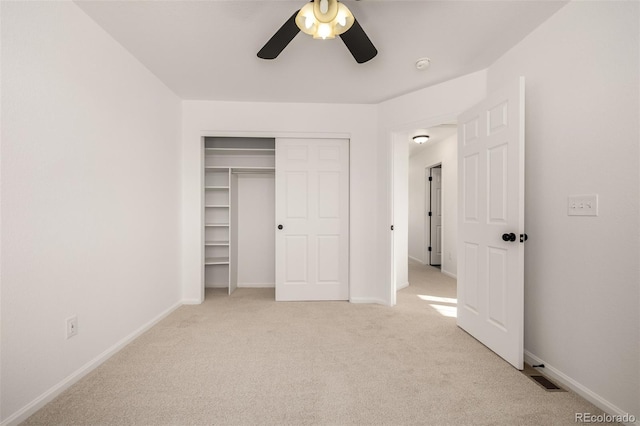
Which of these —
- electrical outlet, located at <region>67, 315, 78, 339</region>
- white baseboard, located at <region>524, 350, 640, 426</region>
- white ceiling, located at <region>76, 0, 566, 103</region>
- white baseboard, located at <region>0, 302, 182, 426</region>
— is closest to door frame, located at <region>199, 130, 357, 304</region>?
white ceiling, located at <region>76, 0, 566, 103</region>

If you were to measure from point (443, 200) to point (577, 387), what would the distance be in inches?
163

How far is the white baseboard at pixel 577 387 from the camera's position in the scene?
4.93 feet

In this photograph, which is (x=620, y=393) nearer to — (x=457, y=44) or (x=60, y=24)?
(x=457, y=44)

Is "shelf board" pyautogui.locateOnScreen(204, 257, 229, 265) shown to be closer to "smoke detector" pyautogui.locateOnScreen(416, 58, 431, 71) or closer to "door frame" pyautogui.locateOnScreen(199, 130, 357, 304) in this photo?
"door frame" pyautogui.locateOnScreen(199, 130, 357, 304)

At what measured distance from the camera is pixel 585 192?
1684 millimetres

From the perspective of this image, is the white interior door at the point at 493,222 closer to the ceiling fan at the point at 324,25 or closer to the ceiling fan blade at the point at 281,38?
the ceiling fan at the point at 324,25

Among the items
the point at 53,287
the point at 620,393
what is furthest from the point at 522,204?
the point at 53,287

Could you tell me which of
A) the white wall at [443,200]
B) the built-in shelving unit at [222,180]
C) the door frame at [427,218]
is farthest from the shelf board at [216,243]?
Answer: the door frame at [427,218]

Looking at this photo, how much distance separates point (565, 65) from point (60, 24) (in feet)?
10.5

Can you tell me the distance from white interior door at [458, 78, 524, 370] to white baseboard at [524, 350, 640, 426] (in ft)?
0.57

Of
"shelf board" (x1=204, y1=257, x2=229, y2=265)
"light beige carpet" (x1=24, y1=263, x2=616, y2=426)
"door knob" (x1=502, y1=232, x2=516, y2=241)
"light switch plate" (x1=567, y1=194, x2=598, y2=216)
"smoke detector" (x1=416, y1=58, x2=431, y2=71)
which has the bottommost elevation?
"light beige carpet" (x1=24, y1=263, x2=616, y2=426)

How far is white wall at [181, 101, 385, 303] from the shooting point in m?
3.44

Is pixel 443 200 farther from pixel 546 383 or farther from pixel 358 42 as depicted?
pixel 358 42

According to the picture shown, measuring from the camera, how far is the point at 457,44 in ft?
7.30
